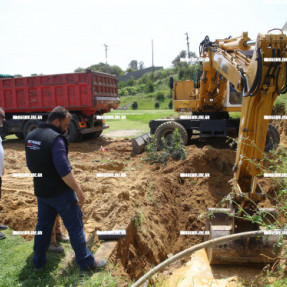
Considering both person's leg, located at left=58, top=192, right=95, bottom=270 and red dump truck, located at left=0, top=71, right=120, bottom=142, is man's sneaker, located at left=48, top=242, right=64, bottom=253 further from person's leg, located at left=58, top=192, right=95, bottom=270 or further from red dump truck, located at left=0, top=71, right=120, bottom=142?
red dump truck, located at left=0, top=71, right=120, bottom=142

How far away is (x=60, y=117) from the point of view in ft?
10.7

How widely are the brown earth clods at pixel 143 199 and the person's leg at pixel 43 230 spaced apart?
2.61 feet

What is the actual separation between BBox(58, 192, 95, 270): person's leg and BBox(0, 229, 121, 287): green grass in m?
0.16

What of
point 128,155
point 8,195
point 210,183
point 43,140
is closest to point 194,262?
point 210,183

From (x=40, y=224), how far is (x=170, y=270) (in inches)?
89.2

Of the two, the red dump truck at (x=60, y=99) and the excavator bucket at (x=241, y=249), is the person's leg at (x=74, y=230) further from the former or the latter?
the red dump truck at (x=60, y=99)

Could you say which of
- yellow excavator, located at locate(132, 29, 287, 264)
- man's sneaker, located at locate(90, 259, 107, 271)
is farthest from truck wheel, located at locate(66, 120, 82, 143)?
man's sneaker, located at locate(90, 259, 107, 271)

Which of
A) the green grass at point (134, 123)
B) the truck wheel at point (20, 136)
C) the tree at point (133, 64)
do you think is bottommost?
the truck wheel at point (20, 136)

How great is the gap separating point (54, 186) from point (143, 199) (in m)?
2.52

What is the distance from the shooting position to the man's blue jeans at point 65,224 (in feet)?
10.5

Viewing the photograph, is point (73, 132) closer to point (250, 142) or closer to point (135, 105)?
point (250, 142)

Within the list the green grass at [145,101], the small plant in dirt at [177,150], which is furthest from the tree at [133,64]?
the small plant in dirt at [177,150]

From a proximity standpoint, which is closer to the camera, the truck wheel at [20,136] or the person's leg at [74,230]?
the person's leg at [74,230]

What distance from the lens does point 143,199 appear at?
212 inches
